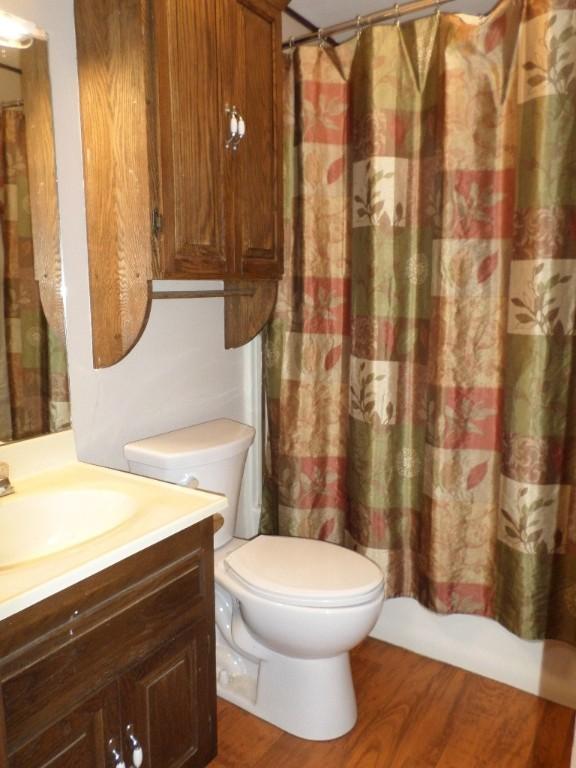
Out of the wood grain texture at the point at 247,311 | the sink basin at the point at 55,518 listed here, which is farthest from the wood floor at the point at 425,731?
the wood grain texture at the point at 247,311

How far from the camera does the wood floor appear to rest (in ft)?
5.22

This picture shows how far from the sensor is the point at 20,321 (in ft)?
4.47

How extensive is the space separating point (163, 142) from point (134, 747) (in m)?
1.30

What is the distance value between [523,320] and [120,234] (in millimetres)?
1098

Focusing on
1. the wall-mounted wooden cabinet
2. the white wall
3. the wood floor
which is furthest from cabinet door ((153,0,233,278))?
the wood floor

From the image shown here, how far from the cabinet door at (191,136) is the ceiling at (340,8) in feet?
2.05

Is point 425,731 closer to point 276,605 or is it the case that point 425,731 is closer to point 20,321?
point 276,605

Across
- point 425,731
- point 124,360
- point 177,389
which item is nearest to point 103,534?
point 124,360

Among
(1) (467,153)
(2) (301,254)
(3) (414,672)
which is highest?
(1) (467,153)

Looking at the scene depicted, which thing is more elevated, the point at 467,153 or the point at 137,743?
the point at 467,153

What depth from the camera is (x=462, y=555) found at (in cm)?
182

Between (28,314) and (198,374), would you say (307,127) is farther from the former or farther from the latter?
(28,314)

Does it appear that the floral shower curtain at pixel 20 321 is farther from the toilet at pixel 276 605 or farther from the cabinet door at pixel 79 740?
the cabinet door at pixel 79 740

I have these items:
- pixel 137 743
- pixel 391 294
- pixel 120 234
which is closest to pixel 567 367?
pixel 391 294
